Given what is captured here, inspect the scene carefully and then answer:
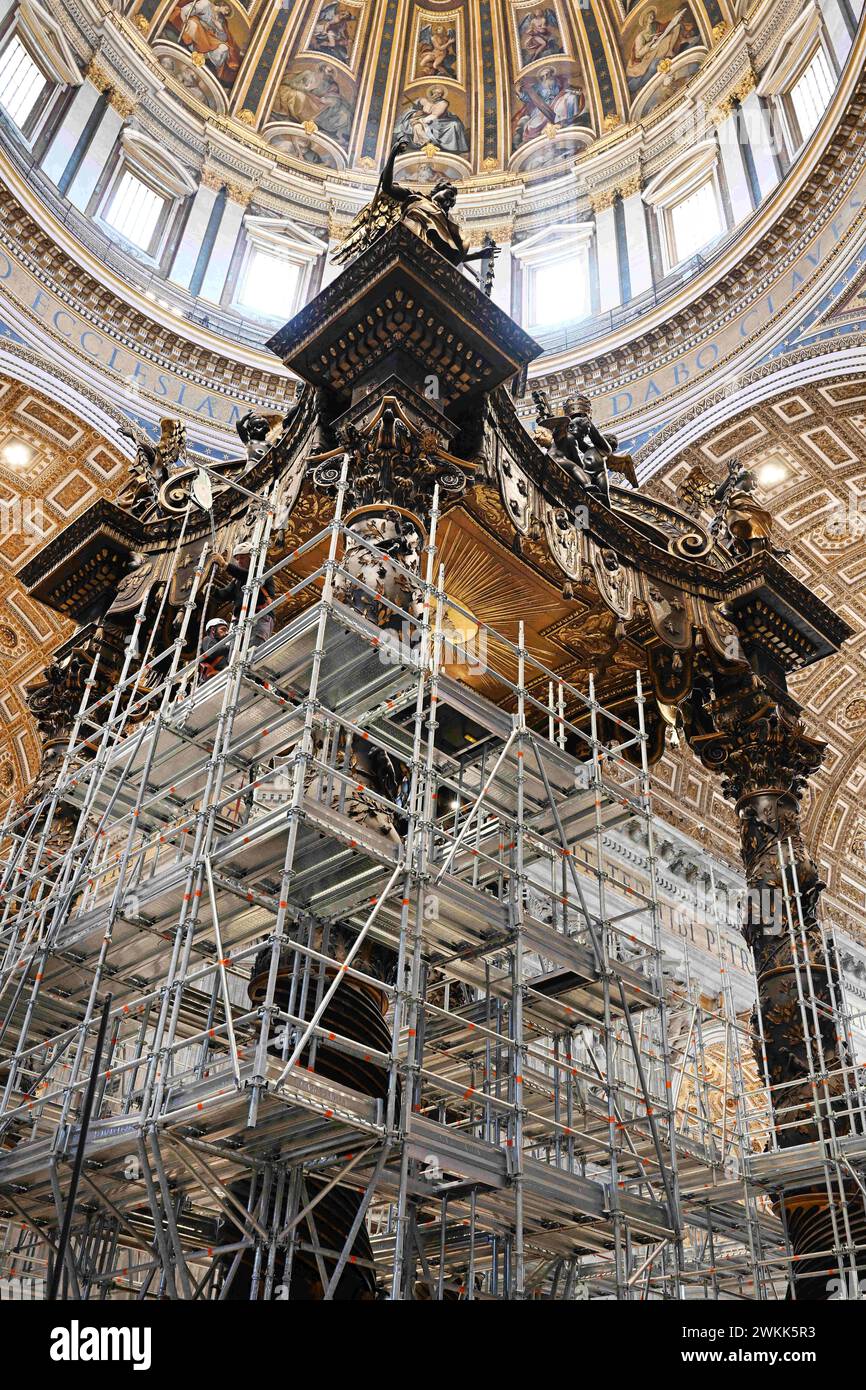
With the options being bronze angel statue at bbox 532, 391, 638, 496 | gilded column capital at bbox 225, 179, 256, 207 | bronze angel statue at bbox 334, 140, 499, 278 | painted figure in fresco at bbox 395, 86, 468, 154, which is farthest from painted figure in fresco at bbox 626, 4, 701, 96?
bronze angel statue at bbox 334, 140, 499, 278

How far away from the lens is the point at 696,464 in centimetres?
1503

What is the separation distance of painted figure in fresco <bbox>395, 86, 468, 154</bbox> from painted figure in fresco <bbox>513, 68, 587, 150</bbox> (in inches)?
37.5

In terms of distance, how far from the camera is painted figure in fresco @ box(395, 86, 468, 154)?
2070 centimetres

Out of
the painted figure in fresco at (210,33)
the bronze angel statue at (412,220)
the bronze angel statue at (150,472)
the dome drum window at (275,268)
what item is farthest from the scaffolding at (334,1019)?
the painted figure in fresco at (210,33)

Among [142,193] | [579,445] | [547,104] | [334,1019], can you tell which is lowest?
[334,1019]

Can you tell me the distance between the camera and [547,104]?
20.6 metres

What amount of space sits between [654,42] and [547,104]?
6.16 feet

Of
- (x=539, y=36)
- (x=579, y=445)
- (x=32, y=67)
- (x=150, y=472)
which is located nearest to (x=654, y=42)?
(x=539, y=36)

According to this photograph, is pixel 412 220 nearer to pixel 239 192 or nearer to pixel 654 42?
pixel 239 192

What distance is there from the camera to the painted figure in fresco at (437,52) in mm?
21031

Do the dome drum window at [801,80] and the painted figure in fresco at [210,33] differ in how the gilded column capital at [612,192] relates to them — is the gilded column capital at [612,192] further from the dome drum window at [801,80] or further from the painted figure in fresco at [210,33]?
the painted figure in fresco at [210,33]
